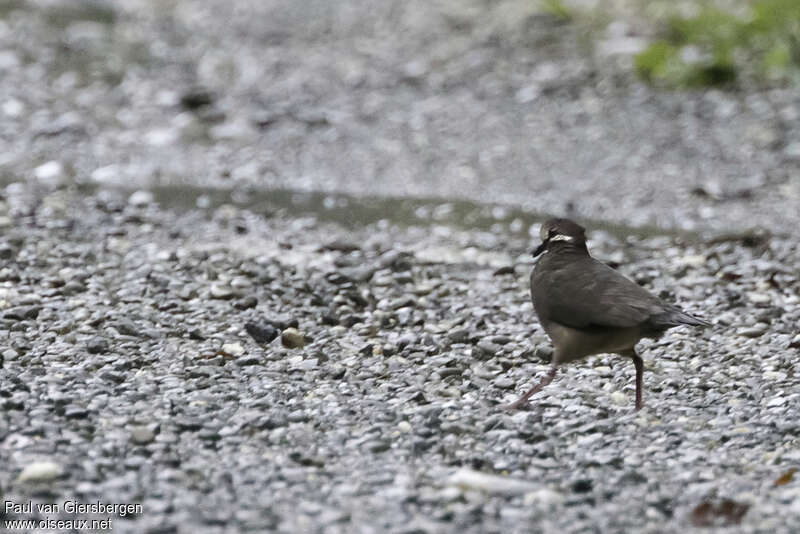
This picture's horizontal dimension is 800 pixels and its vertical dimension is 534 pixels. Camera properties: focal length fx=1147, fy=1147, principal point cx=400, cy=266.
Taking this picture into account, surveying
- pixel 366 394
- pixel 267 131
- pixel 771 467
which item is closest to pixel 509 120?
pixel 267 131

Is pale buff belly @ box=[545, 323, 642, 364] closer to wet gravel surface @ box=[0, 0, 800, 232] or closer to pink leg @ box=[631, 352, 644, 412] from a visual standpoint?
pink leg @ box=[631, 352, 644, 412]

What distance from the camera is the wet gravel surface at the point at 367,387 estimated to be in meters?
4.21

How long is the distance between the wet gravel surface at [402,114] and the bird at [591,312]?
13.1ft

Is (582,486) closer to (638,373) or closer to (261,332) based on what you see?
(638,373)

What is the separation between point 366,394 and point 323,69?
877 cm

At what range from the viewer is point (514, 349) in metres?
6.23

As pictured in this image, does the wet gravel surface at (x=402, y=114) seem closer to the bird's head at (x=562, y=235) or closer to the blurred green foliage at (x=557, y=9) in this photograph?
the blurred green foliage at (x=557, y=9)

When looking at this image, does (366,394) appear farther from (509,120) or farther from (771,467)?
(509,120)

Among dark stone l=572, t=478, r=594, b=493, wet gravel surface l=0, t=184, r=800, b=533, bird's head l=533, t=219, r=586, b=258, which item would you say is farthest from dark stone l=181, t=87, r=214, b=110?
dark stone l=572, t=478, r=594, b=493

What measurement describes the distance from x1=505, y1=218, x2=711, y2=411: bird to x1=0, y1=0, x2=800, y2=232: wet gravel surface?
3983mm

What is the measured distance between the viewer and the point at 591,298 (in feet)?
16.8

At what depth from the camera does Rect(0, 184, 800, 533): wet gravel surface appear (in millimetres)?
4215

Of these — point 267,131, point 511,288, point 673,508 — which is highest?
point 267,131

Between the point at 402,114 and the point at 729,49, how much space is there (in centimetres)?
371
